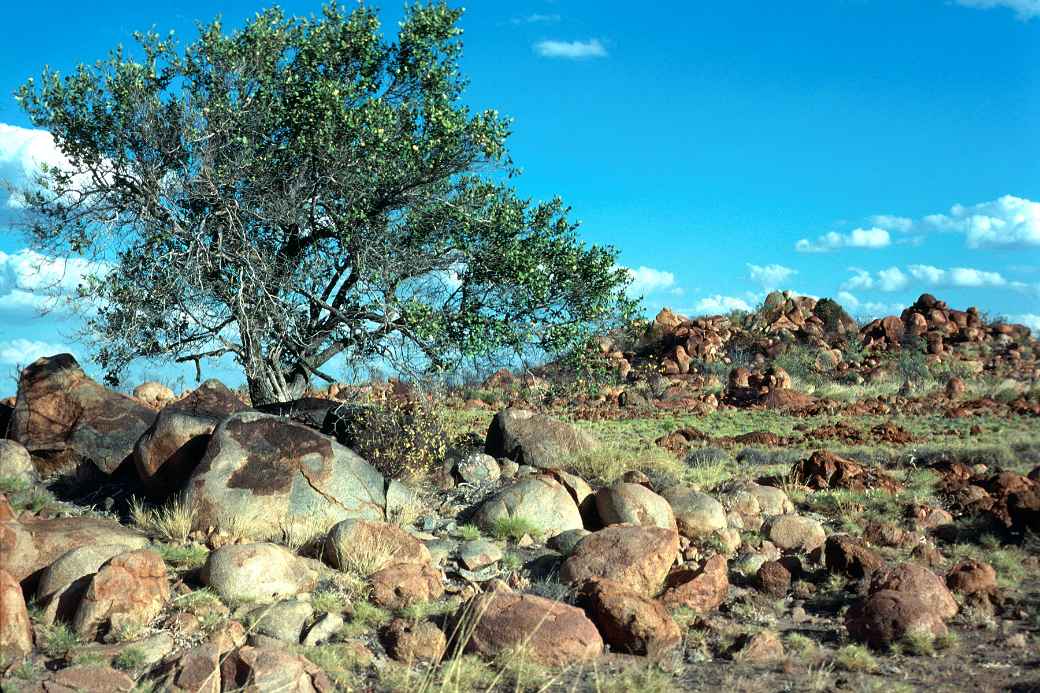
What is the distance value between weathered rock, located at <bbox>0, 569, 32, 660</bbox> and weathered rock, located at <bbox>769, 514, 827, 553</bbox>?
24.4 feet

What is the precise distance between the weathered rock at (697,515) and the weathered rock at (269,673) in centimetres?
546

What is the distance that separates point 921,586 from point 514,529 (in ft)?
13.4

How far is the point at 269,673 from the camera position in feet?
20.4

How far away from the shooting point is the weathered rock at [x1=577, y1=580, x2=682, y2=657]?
7418mm

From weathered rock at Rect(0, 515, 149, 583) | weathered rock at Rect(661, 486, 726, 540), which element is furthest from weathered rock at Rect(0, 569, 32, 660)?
weathered rock at Rect(661, 486, 726, 540)

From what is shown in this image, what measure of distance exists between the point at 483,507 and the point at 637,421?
1369cm

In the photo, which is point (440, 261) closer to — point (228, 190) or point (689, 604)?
point (228, 190)

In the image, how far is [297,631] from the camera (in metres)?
7.45

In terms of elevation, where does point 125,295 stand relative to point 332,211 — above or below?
below

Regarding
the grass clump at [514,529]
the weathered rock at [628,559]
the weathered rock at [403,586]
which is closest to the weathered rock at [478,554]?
the grass clump at [514,529]

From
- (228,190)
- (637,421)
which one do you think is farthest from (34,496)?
(637,421)

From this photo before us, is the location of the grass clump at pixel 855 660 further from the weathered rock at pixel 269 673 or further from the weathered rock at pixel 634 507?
the weathered rock at pixel 269 673

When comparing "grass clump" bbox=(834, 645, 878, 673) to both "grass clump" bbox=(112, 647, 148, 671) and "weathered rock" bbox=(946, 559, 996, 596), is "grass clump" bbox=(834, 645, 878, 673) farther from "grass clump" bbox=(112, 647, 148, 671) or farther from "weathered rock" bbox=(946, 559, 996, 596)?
"grass clump" bbox=(112, 647, 148, 671)

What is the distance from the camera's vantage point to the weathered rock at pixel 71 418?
43.3 feet
